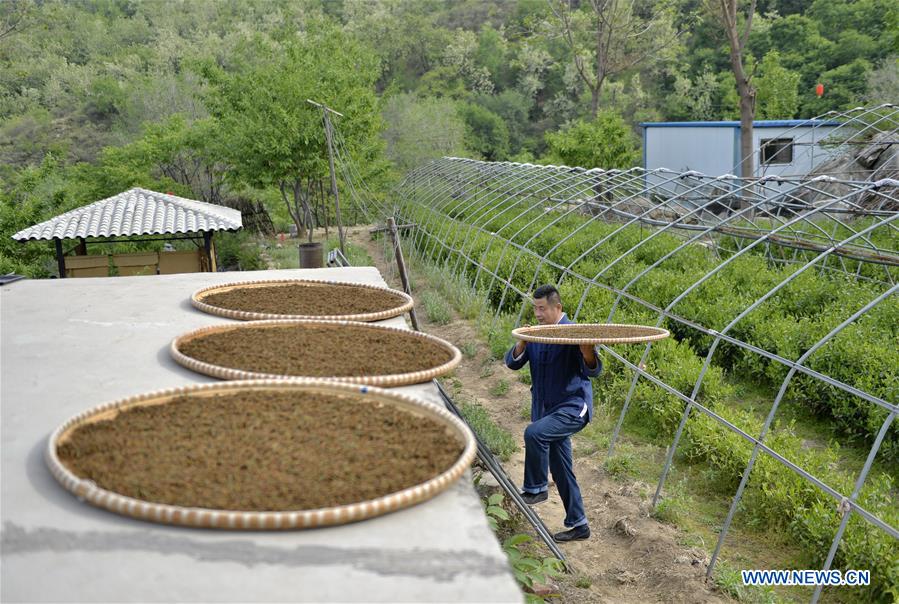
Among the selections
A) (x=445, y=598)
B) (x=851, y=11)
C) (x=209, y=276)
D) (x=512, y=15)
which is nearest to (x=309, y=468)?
(x=445, y=598)

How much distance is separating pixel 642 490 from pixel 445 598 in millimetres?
5321

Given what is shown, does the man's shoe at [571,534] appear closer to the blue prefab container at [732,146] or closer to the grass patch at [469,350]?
the grass patch at [469,350]

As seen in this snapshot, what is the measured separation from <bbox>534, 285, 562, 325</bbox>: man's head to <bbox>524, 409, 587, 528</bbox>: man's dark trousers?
28.3 inches

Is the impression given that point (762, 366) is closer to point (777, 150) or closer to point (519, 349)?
point (519, 349)

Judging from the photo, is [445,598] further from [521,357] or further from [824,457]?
[824,457]

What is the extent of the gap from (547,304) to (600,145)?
63.7ft

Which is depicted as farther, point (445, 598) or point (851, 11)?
point (851, 11)

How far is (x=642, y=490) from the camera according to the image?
23.2 feet

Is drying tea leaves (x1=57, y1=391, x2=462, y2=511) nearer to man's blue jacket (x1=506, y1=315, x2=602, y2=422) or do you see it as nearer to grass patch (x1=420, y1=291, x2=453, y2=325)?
man's blue jacket (x1=506, y1=315, x2=602, y2=422)

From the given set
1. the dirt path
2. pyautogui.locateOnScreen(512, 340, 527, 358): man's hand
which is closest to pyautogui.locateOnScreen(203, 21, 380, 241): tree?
the dirt path

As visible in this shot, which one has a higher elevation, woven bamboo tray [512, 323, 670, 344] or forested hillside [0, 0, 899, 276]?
forested hillside [0, 0, 899, 276]

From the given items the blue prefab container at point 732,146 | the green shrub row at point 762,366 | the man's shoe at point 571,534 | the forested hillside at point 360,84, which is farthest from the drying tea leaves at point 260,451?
the blue prefab container at point 732,146

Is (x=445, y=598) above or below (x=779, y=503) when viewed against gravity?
above

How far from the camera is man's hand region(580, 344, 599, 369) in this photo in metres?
5.59
